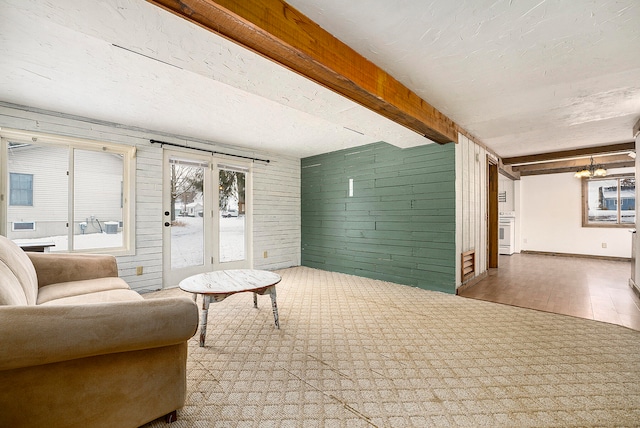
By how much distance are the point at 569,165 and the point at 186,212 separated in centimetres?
860

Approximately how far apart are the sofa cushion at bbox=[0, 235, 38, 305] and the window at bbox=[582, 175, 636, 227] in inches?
394

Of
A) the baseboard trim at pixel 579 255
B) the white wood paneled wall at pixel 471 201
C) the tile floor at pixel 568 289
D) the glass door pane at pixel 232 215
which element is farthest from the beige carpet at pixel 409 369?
the baseboard trim at pixel 579 255

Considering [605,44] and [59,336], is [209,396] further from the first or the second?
[605,44]

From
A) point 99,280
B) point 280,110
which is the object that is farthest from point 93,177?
point 280,110

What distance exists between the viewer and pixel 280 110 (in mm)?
3273

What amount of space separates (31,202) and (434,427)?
14.8 feet

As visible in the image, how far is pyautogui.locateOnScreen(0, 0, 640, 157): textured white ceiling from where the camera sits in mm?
1631

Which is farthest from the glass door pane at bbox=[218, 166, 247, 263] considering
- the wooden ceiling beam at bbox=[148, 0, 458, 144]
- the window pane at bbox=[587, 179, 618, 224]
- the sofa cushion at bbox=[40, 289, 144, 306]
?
the window pane at bbox=[587, 179, 618, 224]

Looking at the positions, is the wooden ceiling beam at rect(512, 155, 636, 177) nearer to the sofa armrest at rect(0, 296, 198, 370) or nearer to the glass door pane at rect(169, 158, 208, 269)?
the glass door pane at rect(169, 158, 208, 269)

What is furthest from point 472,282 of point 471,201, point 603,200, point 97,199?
point 603,200

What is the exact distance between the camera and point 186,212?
4.39 metres

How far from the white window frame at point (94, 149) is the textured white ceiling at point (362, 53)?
0.35 metres

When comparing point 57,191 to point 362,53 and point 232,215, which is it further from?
point 362,53

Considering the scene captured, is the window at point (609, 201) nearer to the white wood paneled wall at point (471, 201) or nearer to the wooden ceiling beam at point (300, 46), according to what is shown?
the white wood paneled wall at point (471, 201)
